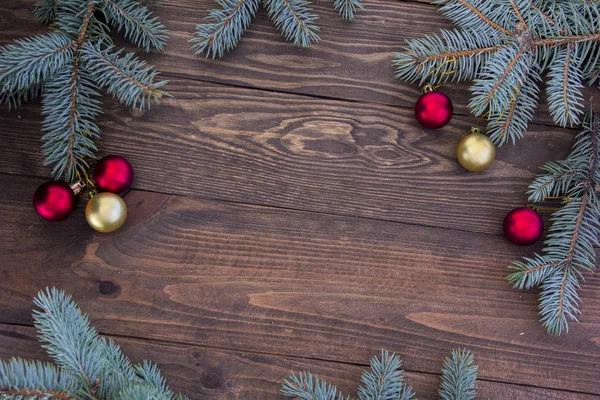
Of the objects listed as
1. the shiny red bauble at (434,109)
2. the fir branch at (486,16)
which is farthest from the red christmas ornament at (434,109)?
the fir branch at (486,16)

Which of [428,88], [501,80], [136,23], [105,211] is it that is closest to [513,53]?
[501,80]

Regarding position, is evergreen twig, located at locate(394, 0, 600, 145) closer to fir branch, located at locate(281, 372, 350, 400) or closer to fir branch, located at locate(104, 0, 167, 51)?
fir branch, located at locate(104, 0, 167, 51)

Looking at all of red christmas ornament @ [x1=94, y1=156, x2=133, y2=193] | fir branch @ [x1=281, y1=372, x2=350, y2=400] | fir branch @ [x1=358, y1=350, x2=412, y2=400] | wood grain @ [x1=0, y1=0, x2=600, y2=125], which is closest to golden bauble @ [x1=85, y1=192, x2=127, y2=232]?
red christmas ornament @ [x1=94, y1=156, x2=133, y2=193]

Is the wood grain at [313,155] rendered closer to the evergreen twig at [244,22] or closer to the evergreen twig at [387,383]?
the evergreen twig at [244,22]

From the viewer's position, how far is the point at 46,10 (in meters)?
0.98

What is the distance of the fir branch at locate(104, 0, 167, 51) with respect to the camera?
955 mm

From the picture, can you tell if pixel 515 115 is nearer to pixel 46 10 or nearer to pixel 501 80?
pixel 501 80

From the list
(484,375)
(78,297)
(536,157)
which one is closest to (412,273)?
(484,375)

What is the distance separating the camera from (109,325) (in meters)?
0.98

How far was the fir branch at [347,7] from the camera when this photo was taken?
1022mm

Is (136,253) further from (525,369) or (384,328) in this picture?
(525,369)

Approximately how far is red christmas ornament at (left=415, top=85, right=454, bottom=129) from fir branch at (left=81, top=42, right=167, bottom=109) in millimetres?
477

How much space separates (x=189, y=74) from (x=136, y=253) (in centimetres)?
37

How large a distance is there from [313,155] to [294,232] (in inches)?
6.2
